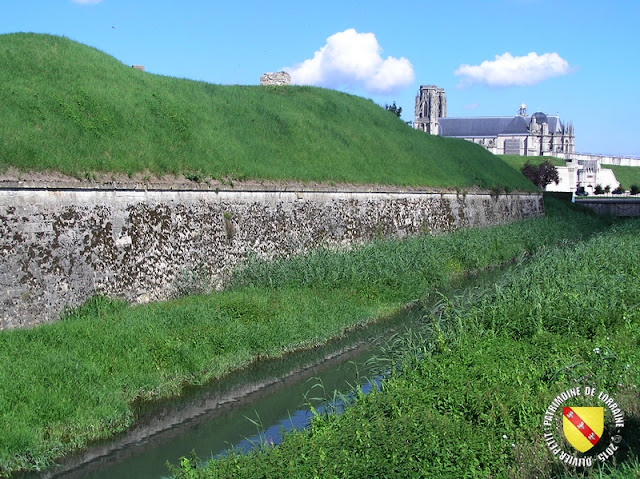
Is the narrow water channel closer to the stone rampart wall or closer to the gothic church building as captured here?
the stone rampart wall

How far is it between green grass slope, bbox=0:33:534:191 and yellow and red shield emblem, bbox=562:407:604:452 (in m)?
11.4

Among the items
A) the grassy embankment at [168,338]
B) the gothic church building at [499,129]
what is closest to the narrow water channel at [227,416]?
the grassy embankment at [168,338]

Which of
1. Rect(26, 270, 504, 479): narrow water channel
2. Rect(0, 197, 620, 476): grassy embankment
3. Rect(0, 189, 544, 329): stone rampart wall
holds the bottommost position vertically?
Rect(26, 270, 504, 479): narrow water channel

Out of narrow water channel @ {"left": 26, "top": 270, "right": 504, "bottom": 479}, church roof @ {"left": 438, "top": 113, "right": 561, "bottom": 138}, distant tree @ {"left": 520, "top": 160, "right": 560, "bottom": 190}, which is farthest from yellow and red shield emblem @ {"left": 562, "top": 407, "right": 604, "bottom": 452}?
church roof @ {"left": 438, "top": 113, "right": 561, "bottom": 138}

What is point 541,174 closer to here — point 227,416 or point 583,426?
point 227,416

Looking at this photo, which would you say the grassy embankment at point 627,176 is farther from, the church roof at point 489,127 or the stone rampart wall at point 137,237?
the stone rampart wall at point 137,237

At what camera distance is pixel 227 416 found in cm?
1075

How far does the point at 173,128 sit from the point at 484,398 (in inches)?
588

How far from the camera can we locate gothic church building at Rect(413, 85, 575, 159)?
463 ft

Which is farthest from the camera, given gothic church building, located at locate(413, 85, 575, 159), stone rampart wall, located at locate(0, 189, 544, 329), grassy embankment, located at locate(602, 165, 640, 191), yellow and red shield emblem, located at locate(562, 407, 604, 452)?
gothic church building, located at locate(413, 85, 575, 159)

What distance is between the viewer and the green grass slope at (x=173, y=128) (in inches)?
638

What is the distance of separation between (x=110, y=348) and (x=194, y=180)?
7.51m

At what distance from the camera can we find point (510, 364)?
958 cm

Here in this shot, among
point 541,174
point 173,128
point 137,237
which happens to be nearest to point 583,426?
point 137,237
